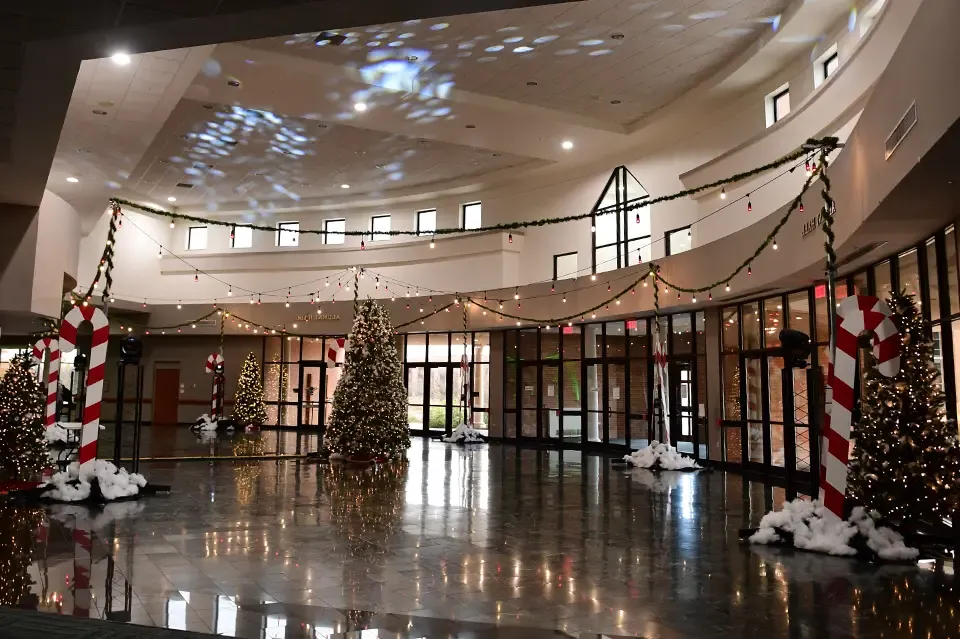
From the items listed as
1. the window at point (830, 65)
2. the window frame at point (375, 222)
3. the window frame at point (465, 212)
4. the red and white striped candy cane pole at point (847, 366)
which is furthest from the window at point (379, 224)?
the red and white striped candy cane pole at point (847, 366)

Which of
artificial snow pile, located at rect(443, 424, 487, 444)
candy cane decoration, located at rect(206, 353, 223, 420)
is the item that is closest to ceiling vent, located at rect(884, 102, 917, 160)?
artificial snow pile, located at rect(443, 424, 487, 444)

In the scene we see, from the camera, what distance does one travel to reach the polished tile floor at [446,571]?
14.3 feet

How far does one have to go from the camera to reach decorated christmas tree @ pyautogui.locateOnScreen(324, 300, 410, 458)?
13109 millimetres

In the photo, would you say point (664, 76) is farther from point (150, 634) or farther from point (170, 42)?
point (150, 634)

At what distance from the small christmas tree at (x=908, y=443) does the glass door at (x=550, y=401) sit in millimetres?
12151

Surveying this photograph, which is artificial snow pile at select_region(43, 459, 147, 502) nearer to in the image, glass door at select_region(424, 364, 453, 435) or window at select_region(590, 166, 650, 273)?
window at select_region(590, 166, 650, 273)

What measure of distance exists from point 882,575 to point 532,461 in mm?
9147

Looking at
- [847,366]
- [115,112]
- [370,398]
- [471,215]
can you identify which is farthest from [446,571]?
[471,215]

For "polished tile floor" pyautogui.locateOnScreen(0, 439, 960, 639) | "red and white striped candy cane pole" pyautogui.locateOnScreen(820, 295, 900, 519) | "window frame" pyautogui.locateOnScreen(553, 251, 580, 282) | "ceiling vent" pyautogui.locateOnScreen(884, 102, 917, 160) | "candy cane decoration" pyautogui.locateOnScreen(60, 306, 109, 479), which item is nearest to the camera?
"polished tile floor" pyautogui.locateOnScreen(0, 439, 960, 639)

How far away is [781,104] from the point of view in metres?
13.5

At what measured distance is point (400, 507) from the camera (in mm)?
8445

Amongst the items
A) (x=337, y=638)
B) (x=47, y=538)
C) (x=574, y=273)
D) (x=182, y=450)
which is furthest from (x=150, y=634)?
(x=574, y=273)

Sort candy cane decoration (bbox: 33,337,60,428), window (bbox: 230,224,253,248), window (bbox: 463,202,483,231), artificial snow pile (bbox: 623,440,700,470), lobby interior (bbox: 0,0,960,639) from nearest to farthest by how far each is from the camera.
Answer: lobby interior (bbox: 0,0,960,639) → artificial snow pile (bbox: 623,440,700,470) → candy cane decoration (bbox: 33,337,60,428) → window (bbox: 463,202,483,231) → window (bbox: 230,224,253,248)

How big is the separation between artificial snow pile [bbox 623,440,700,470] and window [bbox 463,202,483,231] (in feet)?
33.6
